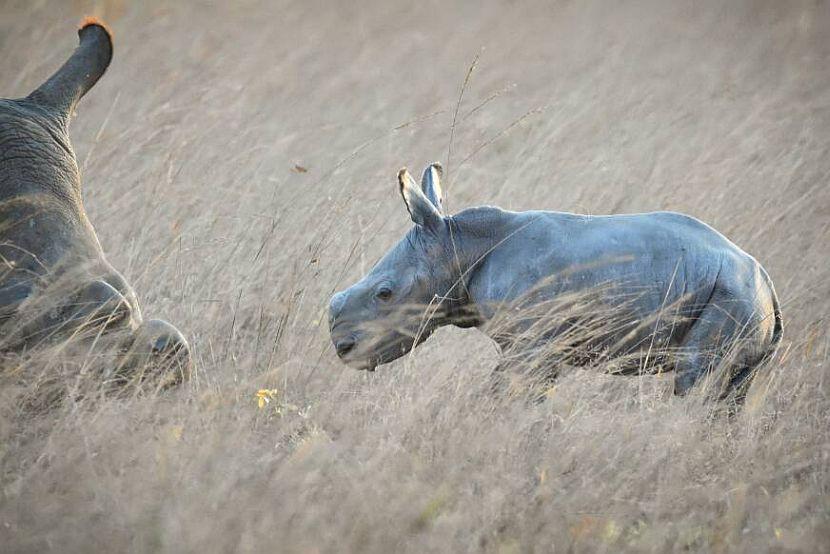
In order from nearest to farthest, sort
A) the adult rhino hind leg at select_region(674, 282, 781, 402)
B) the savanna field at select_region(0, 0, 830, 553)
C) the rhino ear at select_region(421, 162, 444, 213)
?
the savanna field at select_region(0, 0, 830, 553), the adult rhino hind leg at select_region(674, 282, 781, 402), the rhino ear at select_region(421, 162, 444, 213)

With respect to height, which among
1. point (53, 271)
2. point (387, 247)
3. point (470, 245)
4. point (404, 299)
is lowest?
point (387, 247)

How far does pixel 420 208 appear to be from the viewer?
4.92m

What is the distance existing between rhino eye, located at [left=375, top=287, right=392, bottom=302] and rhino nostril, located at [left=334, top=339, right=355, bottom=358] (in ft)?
0.75

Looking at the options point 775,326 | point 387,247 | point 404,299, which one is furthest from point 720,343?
point 387,247

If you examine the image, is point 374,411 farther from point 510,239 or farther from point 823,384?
point 823,384

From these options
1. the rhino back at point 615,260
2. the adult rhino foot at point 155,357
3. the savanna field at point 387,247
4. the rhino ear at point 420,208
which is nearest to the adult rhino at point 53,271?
the adult rhino foot at point 155,357

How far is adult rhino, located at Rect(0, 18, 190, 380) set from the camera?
4.10m

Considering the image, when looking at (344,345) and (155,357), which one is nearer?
(155,357)

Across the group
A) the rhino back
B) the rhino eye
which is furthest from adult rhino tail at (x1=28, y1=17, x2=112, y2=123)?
the rhino back

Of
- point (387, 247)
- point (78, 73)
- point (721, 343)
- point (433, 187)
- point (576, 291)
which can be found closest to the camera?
point (721, 343)

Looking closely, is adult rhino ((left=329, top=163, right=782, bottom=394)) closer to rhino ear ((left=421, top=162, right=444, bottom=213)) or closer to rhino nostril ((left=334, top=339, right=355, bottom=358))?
rhino nostril ((left=334, top=339, right=355, bottom=358))

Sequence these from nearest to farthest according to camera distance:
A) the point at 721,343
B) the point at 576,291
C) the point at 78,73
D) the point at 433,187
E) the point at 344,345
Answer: the point at 721,343, the point at 576,291, the point at 344,345, the point at 78,73, the point at 433,187

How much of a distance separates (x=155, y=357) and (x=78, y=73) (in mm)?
1622

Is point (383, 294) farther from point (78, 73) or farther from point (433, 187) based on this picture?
point (78, 73)
